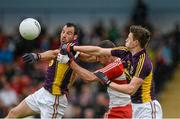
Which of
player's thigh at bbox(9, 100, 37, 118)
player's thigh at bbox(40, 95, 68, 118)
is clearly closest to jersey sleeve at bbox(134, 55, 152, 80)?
player's thigh at bbox(40, 95, 68, 118)

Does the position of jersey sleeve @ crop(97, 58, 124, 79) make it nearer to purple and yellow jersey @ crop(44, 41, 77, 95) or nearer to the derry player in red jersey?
the derry player in red jersey

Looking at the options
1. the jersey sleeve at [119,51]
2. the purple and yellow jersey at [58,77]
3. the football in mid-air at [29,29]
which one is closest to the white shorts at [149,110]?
the jersey sleeve at [119,51]

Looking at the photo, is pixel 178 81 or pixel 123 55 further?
pixel 178 81

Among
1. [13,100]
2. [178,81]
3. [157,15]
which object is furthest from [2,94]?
[157,15]

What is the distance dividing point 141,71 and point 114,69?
2.55ft

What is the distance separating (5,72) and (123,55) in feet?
24.7

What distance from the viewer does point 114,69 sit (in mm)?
9875

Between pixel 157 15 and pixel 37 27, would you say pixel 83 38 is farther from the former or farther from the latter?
pixel 37 27

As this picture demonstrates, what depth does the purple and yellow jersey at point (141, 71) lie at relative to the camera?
30.2 feet

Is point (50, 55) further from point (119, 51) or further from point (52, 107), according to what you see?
point (119, 51)

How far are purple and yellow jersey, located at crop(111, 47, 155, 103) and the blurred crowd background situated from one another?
17.0ft

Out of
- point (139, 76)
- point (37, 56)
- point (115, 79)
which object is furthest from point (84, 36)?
point (139, 76)

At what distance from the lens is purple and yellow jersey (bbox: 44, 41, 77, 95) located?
9914 mm

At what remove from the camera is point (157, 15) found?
805 inches
